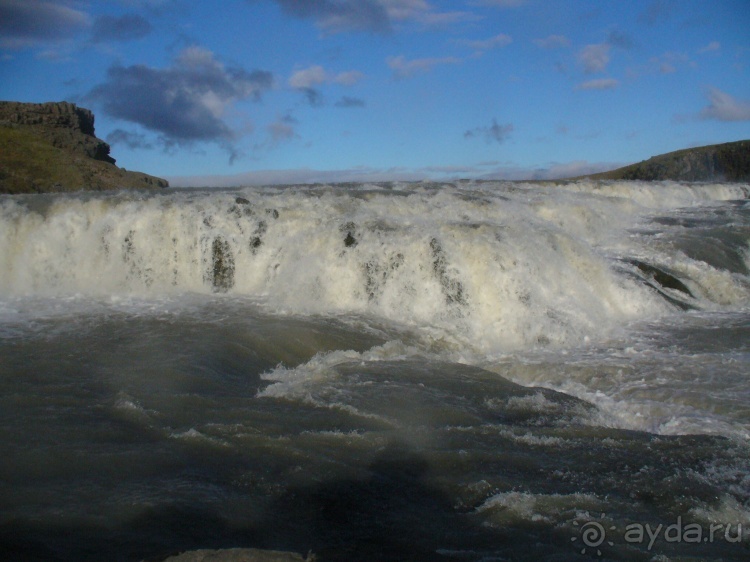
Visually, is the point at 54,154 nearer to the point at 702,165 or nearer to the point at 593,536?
the point at 593,536

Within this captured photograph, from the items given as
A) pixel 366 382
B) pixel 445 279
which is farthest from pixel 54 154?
pixel 366 382

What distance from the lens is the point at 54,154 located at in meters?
43.1

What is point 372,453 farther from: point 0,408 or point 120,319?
point 120,319

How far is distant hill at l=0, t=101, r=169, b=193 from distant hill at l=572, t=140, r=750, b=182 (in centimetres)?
3831

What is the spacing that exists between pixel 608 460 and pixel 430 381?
106 inches

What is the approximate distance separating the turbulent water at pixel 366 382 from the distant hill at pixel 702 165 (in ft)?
110

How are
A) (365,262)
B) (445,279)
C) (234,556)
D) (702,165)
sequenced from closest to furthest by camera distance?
(234,556) < (445,279) < (365,262) < (702,165)

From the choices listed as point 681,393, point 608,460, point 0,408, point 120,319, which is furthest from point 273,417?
point 120,319

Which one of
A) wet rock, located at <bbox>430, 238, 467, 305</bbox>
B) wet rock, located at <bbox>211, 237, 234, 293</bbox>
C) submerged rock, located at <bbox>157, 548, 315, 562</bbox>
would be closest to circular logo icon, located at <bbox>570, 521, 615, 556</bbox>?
submerged rock, located at <bbox>157, 548, 315, 562</bbox>

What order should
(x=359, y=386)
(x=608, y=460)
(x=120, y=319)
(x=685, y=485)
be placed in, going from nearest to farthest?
(x=685, y=485) → (x=608, y=460) → (x=359, y=386) → (x=120, y=319)

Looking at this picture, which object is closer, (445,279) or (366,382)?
(366,382)

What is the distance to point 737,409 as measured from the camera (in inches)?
262

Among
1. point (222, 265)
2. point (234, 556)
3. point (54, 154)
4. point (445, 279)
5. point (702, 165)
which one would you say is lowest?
point (234, 556)

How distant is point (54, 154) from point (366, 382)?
43.0 m
